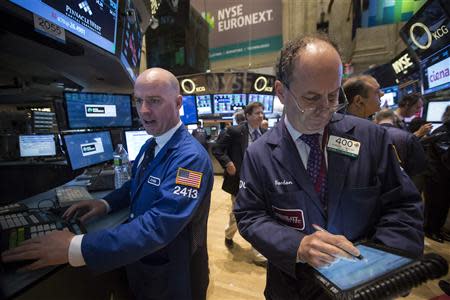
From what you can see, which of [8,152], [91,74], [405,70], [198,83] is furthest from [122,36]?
[198,83]

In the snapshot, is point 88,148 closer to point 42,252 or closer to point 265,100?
point 42,252

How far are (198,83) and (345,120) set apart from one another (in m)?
9.36

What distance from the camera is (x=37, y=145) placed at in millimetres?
3500

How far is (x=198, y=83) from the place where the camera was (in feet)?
32.1

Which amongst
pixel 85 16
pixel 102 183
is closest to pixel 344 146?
pixel 102 183

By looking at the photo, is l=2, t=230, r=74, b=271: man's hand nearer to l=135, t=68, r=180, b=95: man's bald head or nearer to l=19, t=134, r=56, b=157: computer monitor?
l=135, t=68, r=180, b=95: man's bald head

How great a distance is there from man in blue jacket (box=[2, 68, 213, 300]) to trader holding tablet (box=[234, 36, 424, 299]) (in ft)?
0.84

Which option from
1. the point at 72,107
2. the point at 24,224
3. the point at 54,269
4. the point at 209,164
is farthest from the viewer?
the point at 72,107

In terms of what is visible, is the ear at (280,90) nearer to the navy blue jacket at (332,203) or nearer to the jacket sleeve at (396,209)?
the navy blue jacket at (332,203)

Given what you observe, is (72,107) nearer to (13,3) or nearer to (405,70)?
(13,3)

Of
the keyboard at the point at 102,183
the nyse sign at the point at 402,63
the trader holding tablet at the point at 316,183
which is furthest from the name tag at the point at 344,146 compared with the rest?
the nyse sign at the point at 402,63

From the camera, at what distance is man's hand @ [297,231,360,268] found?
0.62m

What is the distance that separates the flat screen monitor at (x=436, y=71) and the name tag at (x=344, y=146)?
11.9 feet

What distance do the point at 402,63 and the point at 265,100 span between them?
5.52 meters
